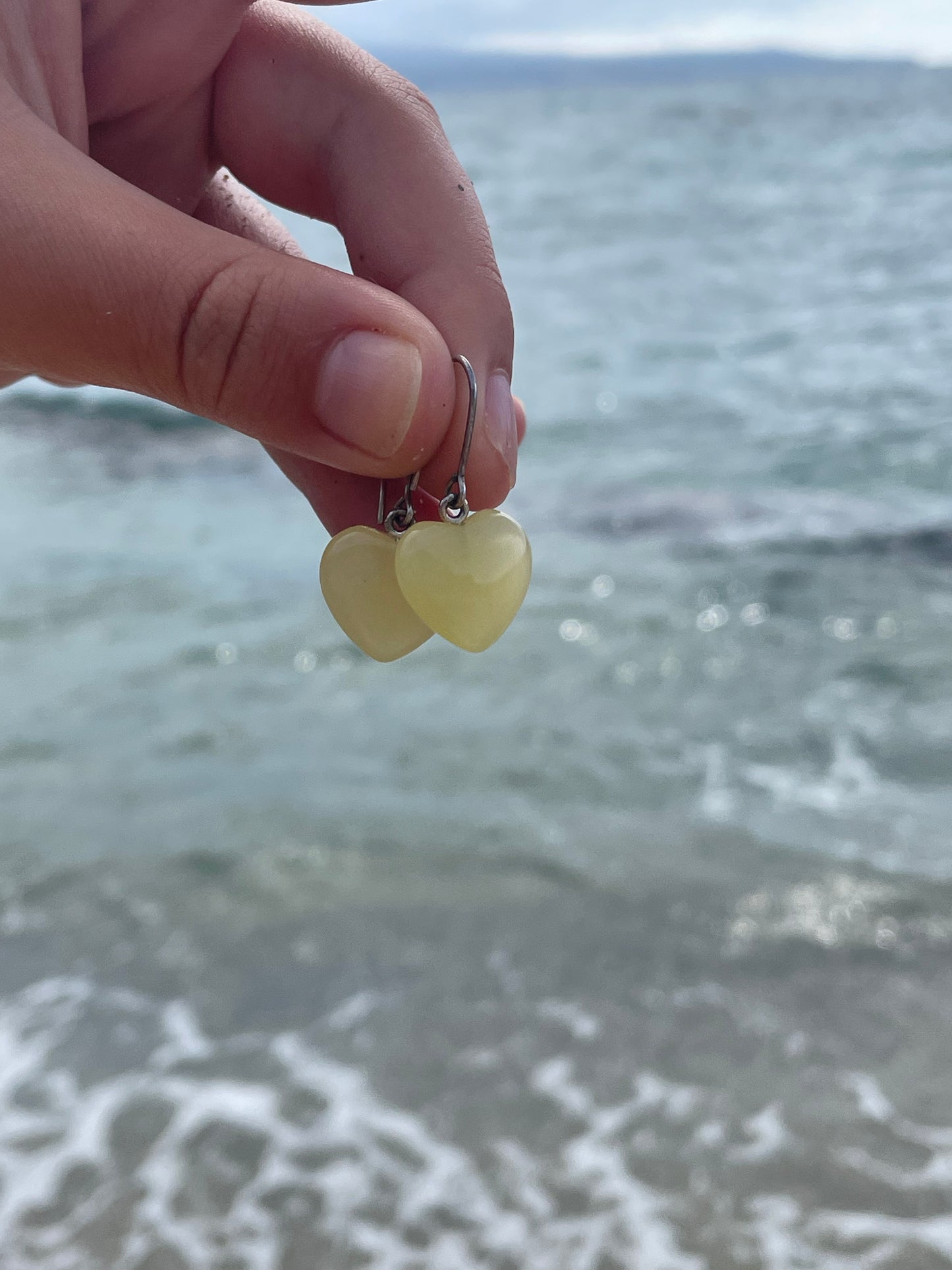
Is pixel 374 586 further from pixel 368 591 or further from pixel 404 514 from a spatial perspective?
pixel 404 514

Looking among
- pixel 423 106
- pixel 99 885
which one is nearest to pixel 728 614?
pixel 99 885

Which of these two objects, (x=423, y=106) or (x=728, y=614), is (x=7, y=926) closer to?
(x=423, y=106)

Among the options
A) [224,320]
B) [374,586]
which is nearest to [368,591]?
[374,586]

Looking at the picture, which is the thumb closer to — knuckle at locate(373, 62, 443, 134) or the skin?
the skin

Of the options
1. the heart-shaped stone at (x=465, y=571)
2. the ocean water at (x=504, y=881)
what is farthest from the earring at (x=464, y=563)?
the ocean water at (x=504, y=881)

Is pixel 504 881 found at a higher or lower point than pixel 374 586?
lower

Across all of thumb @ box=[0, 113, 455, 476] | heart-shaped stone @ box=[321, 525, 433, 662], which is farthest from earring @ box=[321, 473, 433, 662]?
→ thumb @ box=[0, 113, 455, 476]
